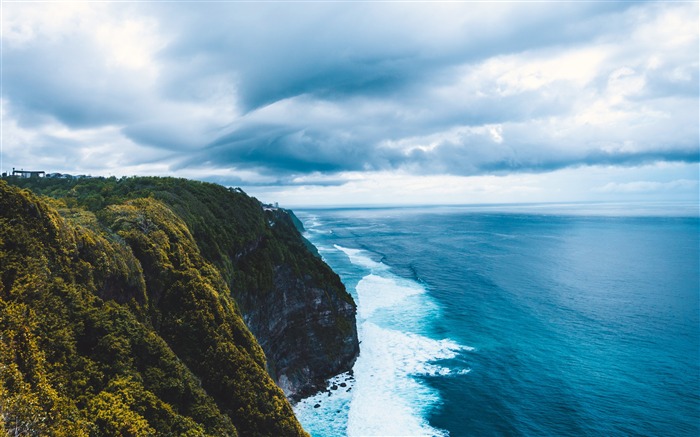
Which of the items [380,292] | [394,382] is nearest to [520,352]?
[394,382]

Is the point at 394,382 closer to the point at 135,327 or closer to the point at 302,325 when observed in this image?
the point at 302,325

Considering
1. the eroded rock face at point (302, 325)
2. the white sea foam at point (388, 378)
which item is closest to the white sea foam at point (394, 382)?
the white sea foam at point (388, 378)

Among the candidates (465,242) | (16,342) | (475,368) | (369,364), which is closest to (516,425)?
(475,368)

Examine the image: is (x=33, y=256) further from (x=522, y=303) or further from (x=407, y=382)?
(x=522, y=303)

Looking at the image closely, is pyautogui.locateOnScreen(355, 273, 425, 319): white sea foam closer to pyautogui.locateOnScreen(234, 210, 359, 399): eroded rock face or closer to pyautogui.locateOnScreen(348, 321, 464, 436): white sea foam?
pyautogui.locateOnScreen(348, 321, 464, 436): white sea foam

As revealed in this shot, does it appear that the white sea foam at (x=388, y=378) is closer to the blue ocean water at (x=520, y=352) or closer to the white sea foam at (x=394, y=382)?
the white sea foam at (x=394, y=382)
